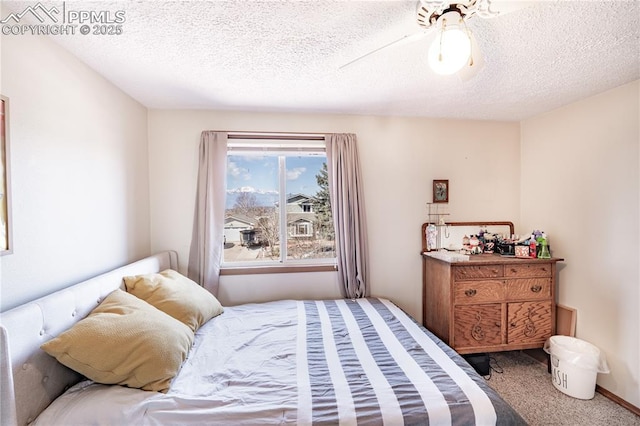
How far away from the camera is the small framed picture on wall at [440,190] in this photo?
273cm

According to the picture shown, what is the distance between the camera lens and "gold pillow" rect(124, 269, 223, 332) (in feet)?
5.57

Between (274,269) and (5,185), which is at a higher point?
(5,185)

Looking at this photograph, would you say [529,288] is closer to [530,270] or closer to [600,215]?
[530,270]

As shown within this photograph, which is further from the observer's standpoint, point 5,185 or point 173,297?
point 173,297

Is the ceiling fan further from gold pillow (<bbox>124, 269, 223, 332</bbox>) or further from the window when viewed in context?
gold pillow (<bbox>124, 269, 223, 332</bbox>)

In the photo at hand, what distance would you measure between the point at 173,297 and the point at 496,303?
2.50 metres

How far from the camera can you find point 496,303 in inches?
89.1

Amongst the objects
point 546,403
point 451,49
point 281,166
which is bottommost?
point 546,403

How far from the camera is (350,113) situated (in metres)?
2.61

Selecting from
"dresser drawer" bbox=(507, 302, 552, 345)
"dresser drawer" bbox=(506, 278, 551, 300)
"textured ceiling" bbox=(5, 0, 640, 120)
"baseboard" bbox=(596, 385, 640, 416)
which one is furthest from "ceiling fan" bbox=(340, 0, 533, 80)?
"baseboard" bbox=(596, 385, 640, 416)

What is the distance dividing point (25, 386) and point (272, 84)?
2031mm

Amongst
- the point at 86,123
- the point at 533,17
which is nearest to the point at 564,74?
the point at 533,17

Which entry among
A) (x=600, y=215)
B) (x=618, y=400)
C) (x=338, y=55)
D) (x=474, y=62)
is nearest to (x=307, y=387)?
(x=474, y=62)

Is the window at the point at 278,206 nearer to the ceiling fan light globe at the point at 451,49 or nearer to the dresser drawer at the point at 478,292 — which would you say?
the dresser drawer at the point at 478,292
